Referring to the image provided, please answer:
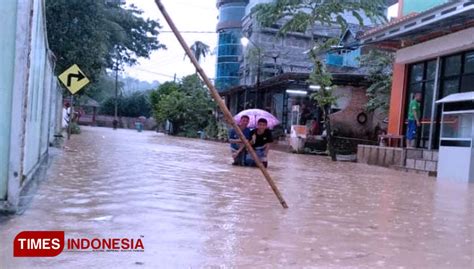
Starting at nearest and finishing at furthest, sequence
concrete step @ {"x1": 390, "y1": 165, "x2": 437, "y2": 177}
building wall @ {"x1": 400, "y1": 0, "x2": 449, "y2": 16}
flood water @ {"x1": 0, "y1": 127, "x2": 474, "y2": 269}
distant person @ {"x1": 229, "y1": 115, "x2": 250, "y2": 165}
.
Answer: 1. flood water @ {"x1": 0, "y1": 127, "x2": 474, "y2": 269}
2. distant person @ {"x1": 229, "y1": 115, "x2": 250, "y2": 165}
3. concrete step @ {"x1": 390, "y1": 165, "x2": 437, "y2": 177}
4. building wall @ {"x1": 400, "y1": 0, "x2": 449, "y2": 16}

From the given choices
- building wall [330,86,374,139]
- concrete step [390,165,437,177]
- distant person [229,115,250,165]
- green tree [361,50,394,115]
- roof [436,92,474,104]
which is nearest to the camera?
distant person [229,115,250,165]

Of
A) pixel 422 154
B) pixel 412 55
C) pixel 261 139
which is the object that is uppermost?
pixel 412 55

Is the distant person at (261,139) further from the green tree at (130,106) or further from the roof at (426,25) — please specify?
the green tree at (130,106)

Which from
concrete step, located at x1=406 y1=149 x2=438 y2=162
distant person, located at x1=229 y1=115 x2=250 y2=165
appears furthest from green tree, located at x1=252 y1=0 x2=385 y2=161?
distant person, located at x1=229 y1=115 x2=250 y2=165

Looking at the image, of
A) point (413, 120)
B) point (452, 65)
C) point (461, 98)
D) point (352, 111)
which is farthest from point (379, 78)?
point (461, 98)

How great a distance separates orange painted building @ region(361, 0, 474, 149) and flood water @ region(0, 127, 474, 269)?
790 centimetres

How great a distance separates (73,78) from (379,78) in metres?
15.4

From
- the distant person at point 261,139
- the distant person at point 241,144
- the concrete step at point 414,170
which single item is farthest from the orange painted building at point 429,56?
the distant person at point 241,144

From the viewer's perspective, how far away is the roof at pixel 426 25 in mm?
13843

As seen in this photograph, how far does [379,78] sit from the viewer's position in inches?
1016

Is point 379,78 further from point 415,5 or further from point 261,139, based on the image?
point 261,139

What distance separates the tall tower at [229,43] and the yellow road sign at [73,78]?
32426 mm

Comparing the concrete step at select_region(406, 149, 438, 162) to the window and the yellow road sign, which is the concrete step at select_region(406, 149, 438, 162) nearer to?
the window

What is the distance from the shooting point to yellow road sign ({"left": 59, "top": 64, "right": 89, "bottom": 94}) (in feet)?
50.9
